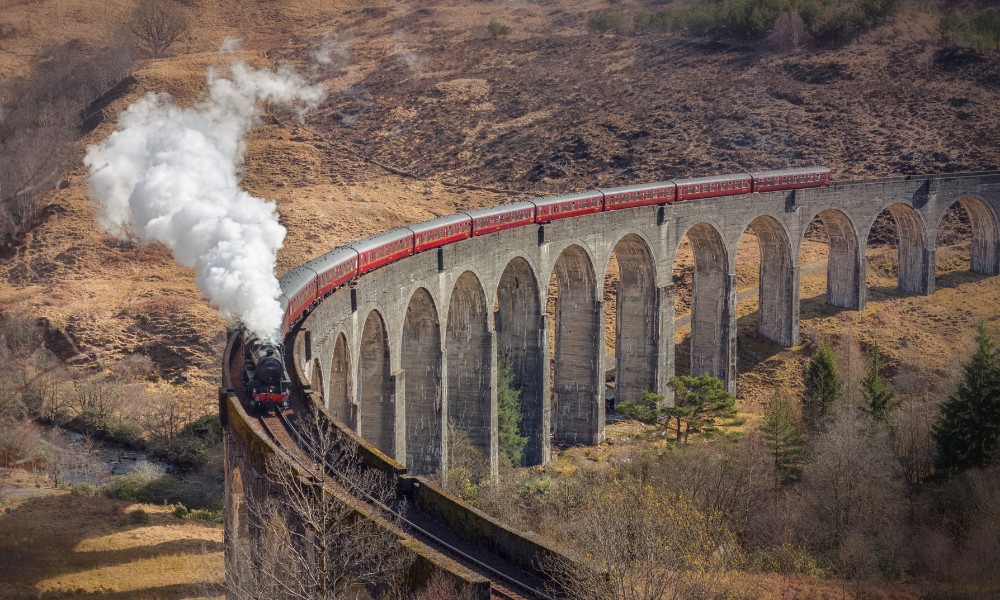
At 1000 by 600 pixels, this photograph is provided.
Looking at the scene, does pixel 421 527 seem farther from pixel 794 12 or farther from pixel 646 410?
pixel 794 12

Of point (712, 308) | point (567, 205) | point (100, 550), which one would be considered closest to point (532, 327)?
point (567, 205)

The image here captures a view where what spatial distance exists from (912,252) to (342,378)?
40.0m

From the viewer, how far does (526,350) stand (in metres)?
43.5

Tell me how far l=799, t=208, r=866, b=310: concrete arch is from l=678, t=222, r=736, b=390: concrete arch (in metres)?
8.97

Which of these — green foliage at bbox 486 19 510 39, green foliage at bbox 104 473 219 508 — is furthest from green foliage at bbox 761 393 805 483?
green foliage at bbox 486 19 510 39

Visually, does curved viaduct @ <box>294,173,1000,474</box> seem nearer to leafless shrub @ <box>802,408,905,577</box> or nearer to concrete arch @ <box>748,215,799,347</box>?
concrete arch @ <box>748,215,799,347</box>

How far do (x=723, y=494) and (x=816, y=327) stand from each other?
79.9ft

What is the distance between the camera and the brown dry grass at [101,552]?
90.6 ft

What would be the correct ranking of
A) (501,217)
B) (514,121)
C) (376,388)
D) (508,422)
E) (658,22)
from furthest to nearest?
(658,22) → (514,121) → (508,422) → (501,217) → (376,388)

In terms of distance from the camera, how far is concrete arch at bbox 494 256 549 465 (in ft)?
141

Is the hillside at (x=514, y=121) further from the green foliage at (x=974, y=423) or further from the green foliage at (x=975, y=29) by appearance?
the green foliage at (x=974, y=423)

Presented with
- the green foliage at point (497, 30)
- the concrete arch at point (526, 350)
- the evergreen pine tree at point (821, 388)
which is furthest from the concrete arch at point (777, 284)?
the green foliage at point (497, 30)

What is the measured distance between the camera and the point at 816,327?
5675 centimetres

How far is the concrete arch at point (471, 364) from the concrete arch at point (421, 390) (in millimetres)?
1757
